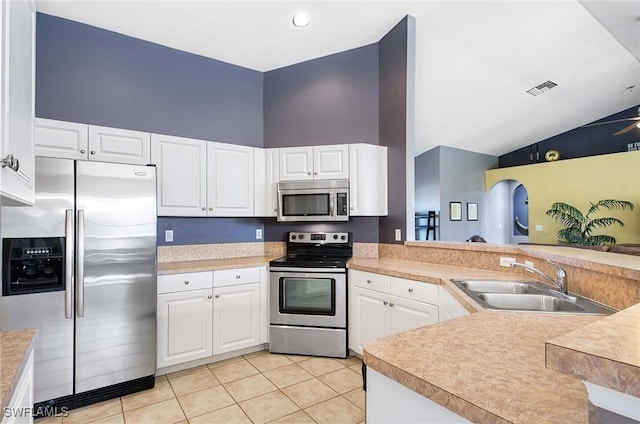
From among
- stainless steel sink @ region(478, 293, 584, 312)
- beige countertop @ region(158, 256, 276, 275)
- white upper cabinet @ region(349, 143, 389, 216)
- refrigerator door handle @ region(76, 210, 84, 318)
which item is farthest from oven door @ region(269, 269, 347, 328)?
refrigerator door handle @ region(76, 210, 84, 318)

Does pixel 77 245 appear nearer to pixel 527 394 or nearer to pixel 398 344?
pixel 398 344

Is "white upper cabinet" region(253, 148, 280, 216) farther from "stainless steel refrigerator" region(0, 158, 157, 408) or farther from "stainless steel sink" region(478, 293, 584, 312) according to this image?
"stainless steel sink" region(478, 293, 584, 312)

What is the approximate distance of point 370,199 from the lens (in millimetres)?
3262

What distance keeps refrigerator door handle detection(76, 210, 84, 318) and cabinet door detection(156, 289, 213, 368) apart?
530 mm

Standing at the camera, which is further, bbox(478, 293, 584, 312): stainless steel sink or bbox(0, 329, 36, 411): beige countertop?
bbox(478, 293, 584, 312): stainless steel sink

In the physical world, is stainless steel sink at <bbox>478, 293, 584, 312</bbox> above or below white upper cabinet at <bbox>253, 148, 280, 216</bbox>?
below

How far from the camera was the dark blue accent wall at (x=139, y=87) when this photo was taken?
2.81 m

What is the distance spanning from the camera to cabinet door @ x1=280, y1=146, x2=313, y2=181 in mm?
3334

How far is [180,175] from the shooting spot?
3035mm

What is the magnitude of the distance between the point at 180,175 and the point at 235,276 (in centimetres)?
106

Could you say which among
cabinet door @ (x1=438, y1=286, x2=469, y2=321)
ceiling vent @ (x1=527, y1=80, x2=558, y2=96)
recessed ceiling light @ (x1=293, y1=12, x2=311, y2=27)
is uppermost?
ceiling vent @ (x1=527, y1=80, x2=558, y2=96)

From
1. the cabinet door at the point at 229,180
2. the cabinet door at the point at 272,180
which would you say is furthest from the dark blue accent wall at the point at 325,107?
the cabinet door at the point at 229,180

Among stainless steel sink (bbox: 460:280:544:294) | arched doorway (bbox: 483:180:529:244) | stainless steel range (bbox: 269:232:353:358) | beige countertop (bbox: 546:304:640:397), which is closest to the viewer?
→ beige countertop (bbox: 546:304:640:397)

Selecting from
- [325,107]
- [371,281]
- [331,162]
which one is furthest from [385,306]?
[325,107]
